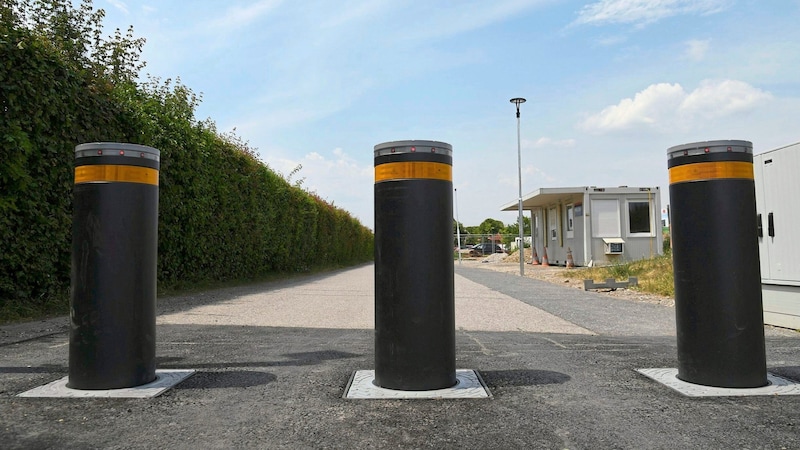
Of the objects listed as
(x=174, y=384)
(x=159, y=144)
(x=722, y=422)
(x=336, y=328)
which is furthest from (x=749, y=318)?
(x=159, y=144)

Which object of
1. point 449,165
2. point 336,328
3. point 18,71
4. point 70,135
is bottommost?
point 336,328

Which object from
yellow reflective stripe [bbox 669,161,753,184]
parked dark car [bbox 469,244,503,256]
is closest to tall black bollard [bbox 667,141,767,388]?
yellow reflective stripe [bbox 669,161,753,184]

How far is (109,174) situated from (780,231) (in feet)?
27.2

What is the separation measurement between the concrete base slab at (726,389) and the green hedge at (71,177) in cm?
801

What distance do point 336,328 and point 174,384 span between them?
3.64 m

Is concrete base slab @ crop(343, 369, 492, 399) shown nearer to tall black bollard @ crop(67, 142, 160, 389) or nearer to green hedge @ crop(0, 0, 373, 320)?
tall black bollard @ crop(67, 142, 160, 389)

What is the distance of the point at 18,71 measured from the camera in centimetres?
754

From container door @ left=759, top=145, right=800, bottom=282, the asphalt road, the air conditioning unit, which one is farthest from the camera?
the air conditioning unit

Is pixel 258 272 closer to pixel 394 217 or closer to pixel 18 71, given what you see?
pixel 18 71

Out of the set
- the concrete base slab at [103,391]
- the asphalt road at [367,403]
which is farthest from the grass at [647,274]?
the concrete base slab at [103,391]

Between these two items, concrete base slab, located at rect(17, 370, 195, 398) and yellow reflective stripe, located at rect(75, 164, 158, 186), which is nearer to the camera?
concrete base slab, located at rect(17, 370, 195, 398)

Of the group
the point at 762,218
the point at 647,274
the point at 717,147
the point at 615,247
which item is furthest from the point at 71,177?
the point at 615,247

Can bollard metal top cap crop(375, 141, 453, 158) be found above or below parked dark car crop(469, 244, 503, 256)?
above

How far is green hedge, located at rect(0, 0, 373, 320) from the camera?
7.57 meters
